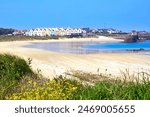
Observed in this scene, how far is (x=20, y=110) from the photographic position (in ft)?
17.6

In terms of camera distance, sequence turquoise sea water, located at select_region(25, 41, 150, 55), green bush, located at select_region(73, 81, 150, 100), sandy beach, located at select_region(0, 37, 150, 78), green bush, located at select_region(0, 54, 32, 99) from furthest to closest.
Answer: turquoise sea water, located at select_region(25, 41, 150, 55), sandy beach, located at select_region(0, 37, 150, 78), green bush, located at select_region(0, 54, 32, 99), green bush, located at select_region(73, 81, 150, 100)

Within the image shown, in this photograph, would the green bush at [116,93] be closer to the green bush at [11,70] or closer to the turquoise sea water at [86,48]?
the green bush at [11,70]

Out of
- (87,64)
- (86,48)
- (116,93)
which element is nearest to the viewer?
(116,93)

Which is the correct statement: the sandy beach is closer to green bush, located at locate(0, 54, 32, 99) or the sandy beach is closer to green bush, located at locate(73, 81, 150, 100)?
green bush, located at locate(0, 54, 32, 99)

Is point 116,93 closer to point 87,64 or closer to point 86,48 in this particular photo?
point 87,64

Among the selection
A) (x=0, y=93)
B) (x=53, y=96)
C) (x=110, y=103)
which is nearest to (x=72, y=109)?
(x=110, y=103)

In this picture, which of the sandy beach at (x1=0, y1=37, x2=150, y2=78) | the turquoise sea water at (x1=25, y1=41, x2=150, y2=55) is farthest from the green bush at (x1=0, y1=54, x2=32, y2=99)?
the turquoise sea water at (x1=25, y1=41, x2=150, y2=55)

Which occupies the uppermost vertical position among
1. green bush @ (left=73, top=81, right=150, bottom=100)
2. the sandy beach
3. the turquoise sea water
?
green bush @ (left=73, top=81, right=150, bottom=100)

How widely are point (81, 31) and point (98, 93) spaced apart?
191m

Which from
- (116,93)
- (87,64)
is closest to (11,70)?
(116,93)

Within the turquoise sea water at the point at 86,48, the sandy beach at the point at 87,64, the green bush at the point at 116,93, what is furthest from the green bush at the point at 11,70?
the turquoise sea water at the point at 86,48

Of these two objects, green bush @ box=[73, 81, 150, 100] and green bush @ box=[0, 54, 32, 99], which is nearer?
green bush @ box=[73, 81, 150, 100]

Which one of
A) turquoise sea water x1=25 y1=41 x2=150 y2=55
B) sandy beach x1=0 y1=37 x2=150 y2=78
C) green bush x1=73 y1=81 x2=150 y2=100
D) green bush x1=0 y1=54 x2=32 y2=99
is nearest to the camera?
green bush x1=73 y1=81 x2=150 y2=100

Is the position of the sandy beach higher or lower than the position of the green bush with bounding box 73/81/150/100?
lower
